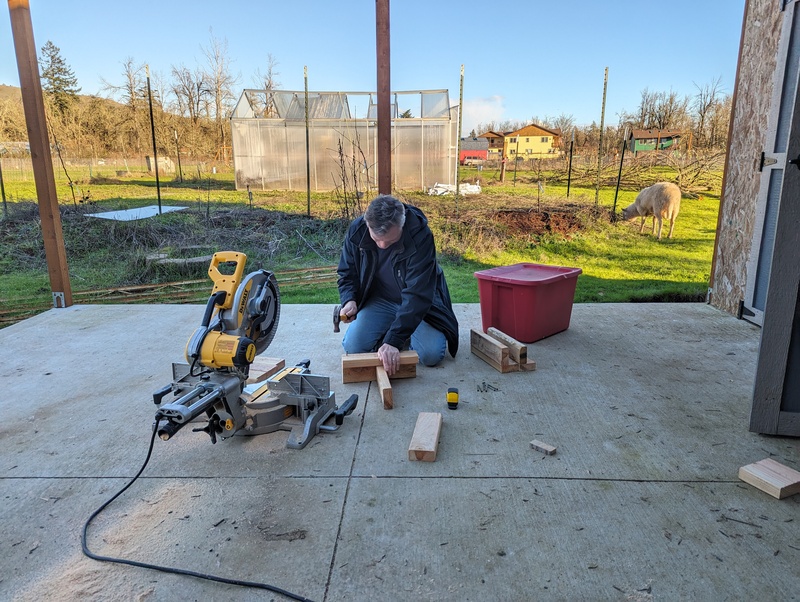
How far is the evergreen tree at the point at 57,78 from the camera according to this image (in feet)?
25.7

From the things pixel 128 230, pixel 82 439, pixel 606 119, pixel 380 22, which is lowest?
pixel 82 439

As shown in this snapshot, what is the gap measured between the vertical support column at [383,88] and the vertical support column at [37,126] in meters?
3.20

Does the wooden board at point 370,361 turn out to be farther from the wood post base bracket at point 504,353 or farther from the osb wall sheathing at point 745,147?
the osb wall sheathing at point 745,147

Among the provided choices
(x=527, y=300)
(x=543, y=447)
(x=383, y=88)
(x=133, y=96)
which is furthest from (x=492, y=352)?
(x=133, y=96)

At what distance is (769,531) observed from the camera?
6.21ft

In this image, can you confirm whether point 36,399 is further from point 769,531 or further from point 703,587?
point 769,531

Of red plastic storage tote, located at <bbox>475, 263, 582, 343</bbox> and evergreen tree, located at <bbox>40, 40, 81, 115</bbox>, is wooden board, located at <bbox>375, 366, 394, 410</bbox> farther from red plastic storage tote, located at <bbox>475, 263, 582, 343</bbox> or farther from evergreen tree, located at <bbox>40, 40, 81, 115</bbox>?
evergreen tree, located at <bbox>40, 40, 81, 115</bbox>

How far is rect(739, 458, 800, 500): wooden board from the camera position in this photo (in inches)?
82.3

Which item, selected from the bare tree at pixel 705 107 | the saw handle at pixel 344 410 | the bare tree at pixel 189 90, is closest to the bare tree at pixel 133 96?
the bare tree at pixel 189 90

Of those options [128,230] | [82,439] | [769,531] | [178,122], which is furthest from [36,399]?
[178,122]

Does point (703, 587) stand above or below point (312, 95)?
below

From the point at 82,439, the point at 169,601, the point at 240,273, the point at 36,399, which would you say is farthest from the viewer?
the point at 36,399

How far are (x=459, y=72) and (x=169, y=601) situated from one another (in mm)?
6815

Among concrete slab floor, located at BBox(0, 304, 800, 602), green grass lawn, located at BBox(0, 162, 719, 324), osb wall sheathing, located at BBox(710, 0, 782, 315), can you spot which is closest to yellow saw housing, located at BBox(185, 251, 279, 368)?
concrete slab floor, located at BBox(0, 304, 800, 602)
